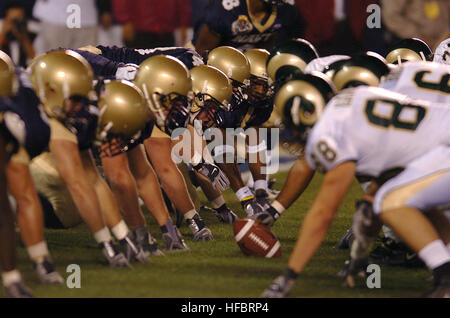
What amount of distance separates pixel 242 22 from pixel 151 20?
3.16m

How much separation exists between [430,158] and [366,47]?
7.03 metres

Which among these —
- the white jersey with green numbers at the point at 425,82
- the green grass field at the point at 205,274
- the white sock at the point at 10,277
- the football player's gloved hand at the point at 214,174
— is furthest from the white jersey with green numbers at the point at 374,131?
the football player's gloved hand at the point at 214,174

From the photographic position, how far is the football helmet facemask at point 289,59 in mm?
5971

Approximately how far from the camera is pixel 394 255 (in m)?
5.38

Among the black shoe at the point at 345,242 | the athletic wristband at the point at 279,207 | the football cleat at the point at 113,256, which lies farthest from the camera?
the black shoe at the point at 345,242

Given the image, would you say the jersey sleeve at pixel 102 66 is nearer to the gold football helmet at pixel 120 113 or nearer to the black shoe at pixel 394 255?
the gold football helmet at pixel 120 113

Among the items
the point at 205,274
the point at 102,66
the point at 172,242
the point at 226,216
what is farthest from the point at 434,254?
the point at 226,216

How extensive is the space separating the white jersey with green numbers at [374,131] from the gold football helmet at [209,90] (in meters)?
1.76

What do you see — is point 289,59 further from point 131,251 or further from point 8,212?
point 8,212

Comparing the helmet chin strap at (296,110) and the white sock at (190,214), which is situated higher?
the helmet chin strap at (296,110)

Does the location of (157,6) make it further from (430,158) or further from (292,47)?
(430,158)

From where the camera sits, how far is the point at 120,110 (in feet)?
15.9

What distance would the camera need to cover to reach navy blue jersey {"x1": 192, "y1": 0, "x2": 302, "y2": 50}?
784 cm
